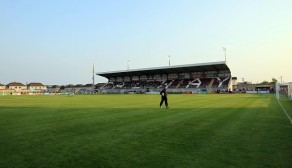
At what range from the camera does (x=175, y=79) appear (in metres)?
113

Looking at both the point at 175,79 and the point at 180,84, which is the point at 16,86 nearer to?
the point at 175,79

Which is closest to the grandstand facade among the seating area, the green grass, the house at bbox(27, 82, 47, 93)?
the seating area

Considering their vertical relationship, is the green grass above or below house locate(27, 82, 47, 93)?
below

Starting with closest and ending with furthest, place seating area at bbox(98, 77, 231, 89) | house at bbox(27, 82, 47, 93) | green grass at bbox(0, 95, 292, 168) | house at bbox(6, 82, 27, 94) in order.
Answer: green grass at bbox(0, 95, 292, 168)
seating area at bbox(98, 77, 231, 89)
house at bbox(6, 82, 27, 94)
house at bbox(27, 82, 47, 93)

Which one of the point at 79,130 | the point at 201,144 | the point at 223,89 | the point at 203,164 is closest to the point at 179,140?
the point at 201,144

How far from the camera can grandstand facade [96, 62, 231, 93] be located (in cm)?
9681

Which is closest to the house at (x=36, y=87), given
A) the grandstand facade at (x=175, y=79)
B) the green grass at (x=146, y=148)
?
the grandstand facade at (x=175, y=79)

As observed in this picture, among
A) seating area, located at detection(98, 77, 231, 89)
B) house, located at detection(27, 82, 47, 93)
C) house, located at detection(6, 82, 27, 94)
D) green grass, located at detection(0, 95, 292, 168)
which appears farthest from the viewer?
house, located at detection(27, 82, 47, 93)

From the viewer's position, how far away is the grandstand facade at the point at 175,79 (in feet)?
318

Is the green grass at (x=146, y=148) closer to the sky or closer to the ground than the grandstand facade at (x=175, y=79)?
closer to the ground

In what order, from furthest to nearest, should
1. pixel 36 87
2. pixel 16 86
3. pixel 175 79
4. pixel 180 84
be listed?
pixel 36 87, pixel 16 86, pixel 175 79, pixel 180 84

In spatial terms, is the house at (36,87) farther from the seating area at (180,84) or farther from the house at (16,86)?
the seating area at (180,84)

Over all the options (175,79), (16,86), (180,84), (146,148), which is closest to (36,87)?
(16,86)

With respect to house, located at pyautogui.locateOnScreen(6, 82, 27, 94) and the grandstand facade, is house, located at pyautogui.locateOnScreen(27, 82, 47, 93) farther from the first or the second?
the grandstand facade
